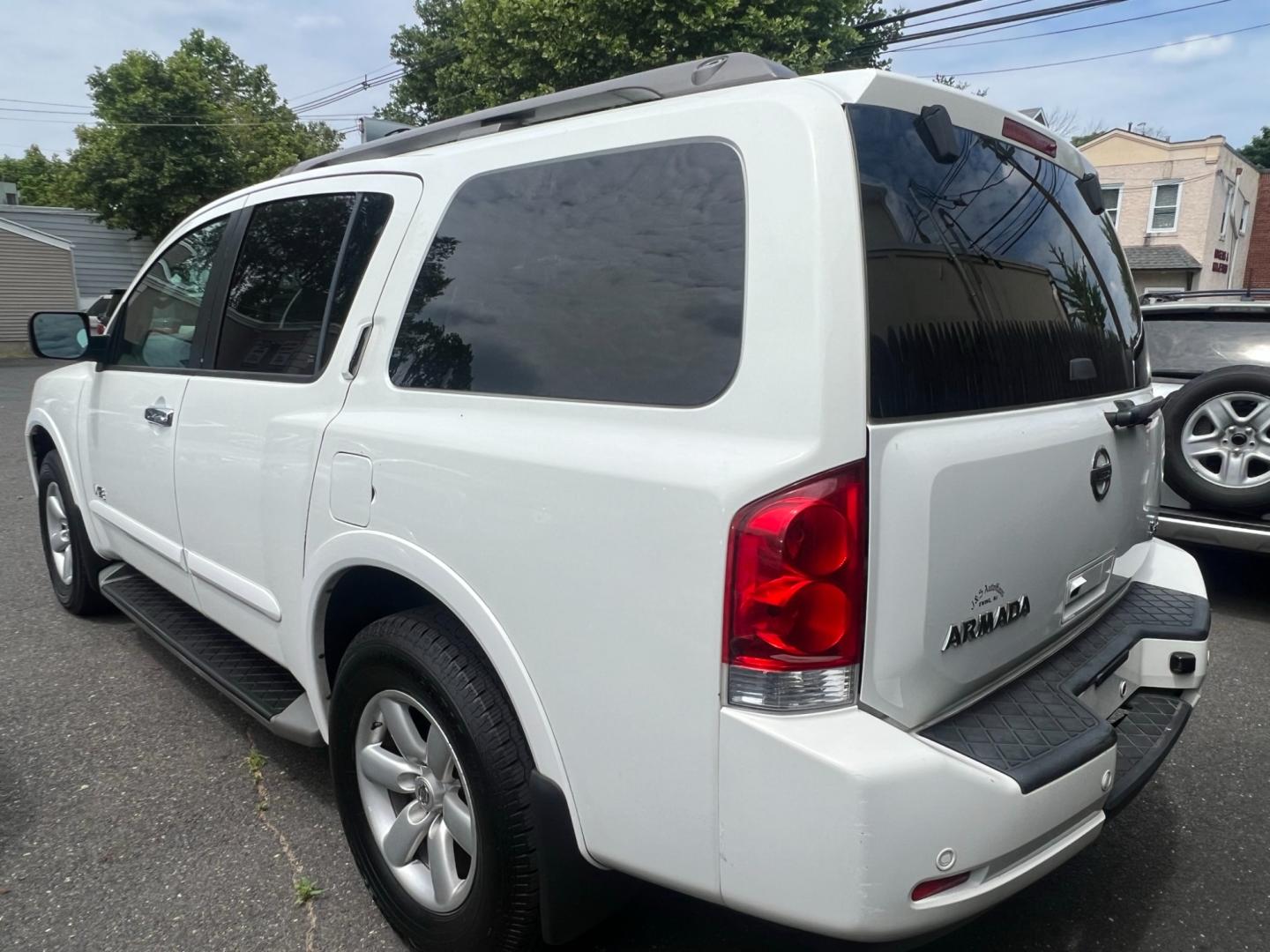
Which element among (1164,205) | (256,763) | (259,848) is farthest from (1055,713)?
(1164,205)

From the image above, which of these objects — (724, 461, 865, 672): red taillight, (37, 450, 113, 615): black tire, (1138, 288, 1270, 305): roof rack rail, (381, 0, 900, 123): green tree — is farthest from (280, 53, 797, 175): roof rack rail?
(381, 0, 900, 123): green tree

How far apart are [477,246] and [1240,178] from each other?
1617 inches

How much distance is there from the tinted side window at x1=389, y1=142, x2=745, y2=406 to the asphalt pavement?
2.82 feet

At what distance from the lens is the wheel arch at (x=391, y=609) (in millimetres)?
1868

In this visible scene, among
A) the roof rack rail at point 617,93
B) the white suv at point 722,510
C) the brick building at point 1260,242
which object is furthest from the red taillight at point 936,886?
the brick building at point 1260,242

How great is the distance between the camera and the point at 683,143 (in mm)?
1834

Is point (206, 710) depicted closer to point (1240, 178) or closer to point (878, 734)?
point (878, 734)

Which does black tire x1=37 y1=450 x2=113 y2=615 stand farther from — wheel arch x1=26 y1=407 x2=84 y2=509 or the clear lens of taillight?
the clear lens of taillight

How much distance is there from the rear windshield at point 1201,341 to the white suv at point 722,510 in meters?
3.05

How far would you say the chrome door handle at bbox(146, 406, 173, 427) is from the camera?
10.6 ft

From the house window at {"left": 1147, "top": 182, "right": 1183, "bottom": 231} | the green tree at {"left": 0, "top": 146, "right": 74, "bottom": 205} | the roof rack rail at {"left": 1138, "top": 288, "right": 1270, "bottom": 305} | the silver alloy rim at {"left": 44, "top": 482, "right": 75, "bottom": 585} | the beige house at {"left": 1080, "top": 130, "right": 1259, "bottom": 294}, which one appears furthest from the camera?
the green tree at {"left": 0, "top": 146, "right": 74, "bottom": 205}

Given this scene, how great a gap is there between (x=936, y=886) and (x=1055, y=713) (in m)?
0.49

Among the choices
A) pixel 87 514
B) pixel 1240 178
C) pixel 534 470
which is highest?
pixel 1240 178

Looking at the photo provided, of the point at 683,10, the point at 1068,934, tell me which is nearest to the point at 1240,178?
the point at 683,10
